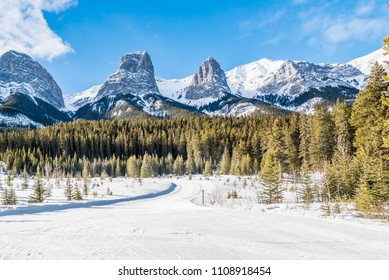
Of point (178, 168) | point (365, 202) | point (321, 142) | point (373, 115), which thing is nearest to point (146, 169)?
point (178, 168)

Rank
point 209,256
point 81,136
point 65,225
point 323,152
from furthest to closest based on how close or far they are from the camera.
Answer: point 81,136, point 323,152, point 65,225, point 209,256

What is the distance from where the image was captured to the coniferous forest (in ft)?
58.5

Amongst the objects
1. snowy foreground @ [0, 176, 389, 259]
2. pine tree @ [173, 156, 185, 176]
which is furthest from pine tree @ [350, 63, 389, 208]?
pine tree @ [173, 156, 185, 176]

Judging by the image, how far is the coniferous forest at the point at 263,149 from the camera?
702 inches

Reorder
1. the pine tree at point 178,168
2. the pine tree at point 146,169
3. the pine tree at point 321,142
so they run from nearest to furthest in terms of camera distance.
A: the pine tree at point 321,142 < the pine tree at point 146,169 < the pine tree at point 178,168

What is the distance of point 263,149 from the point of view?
62.1 metres

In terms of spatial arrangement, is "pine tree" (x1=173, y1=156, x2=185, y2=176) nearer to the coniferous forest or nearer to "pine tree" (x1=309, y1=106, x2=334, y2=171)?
the coniferous forest

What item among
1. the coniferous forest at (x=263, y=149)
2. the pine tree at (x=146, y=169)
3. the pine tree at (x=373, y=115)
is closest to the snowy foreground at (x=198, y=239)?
the coniferous forest at (x=263, y=149)

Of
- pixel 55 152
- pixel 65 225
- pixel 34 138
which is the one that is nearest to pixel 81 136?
pixel 55 152

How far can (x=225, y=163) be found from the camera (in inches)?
2211

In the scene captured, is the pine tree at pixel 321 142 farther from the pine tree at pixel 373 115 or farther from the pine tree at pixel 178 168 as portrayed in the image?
the pine tree at pixel 178 168
